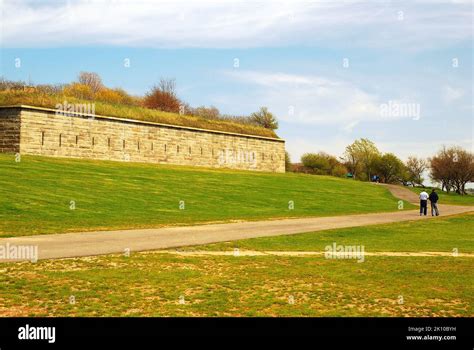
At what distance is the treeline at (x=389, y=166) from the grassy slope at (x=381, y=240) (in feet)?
205

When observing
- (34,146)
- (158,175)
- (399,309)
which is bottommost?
(399,309)

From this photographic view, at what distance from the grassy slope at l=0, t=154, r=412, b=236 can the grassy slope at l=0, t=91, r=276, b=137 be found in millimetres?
8578

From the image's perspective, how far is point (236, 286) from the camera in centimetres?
934

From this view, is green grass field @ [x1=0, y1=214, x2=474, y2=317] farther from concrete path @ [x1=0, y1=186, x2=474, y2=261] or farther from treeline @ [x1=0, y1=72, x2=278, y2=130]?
treeline @ [x1=0, y1=72, x2=278, y2=130]

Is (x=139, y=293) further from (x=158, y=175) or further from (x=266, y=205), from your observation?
(x=158, y=175)

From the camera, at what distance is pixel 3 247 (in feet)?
43.2

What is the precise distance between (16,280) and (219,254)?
561 cm

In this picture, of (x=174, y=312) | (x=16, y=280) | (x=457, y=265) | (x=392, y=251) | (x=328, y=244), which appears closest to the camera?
(x=174, y=312)

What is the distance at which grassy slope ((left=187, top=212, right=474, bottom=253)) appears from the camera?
15227mm

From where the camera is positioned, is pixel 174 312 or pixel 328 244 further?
pixel 328 244

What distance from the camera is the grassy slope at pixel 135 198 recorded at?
68.4 ft

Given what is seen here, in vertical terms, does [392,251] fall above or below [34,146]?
below

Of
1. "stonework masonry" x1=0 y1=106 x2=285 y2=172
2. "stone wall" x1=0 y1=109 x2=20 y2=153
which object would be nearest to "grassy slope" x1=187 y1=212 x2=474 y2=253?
"stonework masonry" x1=0 y1=106 x2=285 y2=172
